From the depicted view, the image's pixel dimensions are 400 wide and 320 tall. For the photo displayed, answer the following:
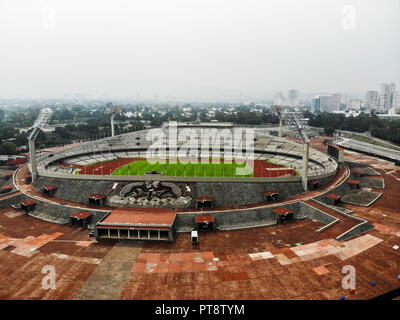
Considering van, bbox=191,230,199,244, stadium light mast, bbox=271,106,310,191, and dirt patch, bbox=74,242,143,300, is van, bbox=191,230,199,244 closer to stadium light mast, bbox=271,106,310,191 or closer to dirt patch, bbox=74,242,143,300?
dirt patch, bbox=74,242,143,300

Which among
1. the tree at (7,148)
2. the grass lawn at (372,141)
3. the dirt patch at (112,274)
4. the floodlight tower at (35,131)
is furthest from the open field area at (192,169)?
the grass lawn at (372,141)

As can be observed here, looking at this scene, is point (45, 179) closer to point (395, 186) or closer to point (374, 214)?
point (374, 214)

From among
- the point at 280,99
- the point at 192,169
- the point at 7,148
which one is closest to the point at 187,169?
the point at 192,169

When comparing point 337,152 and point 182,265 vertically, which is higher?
point 337,152

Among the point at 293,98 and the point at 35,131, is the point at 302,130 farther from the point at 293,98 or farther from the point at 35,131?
the point at 293,98

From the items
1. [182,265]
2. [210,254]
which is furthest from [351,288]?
[182,265]

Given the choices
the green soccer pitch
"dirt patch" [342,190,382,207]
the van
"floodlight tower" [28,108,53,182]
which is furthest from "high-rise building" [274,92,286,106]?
"floodlight tower" [28,108,53,182]

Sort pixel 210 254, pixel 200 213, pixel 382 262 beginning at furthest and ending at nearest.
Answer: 1. pixel 200 213
2. pixel 210 254
3. pixel 382 262
